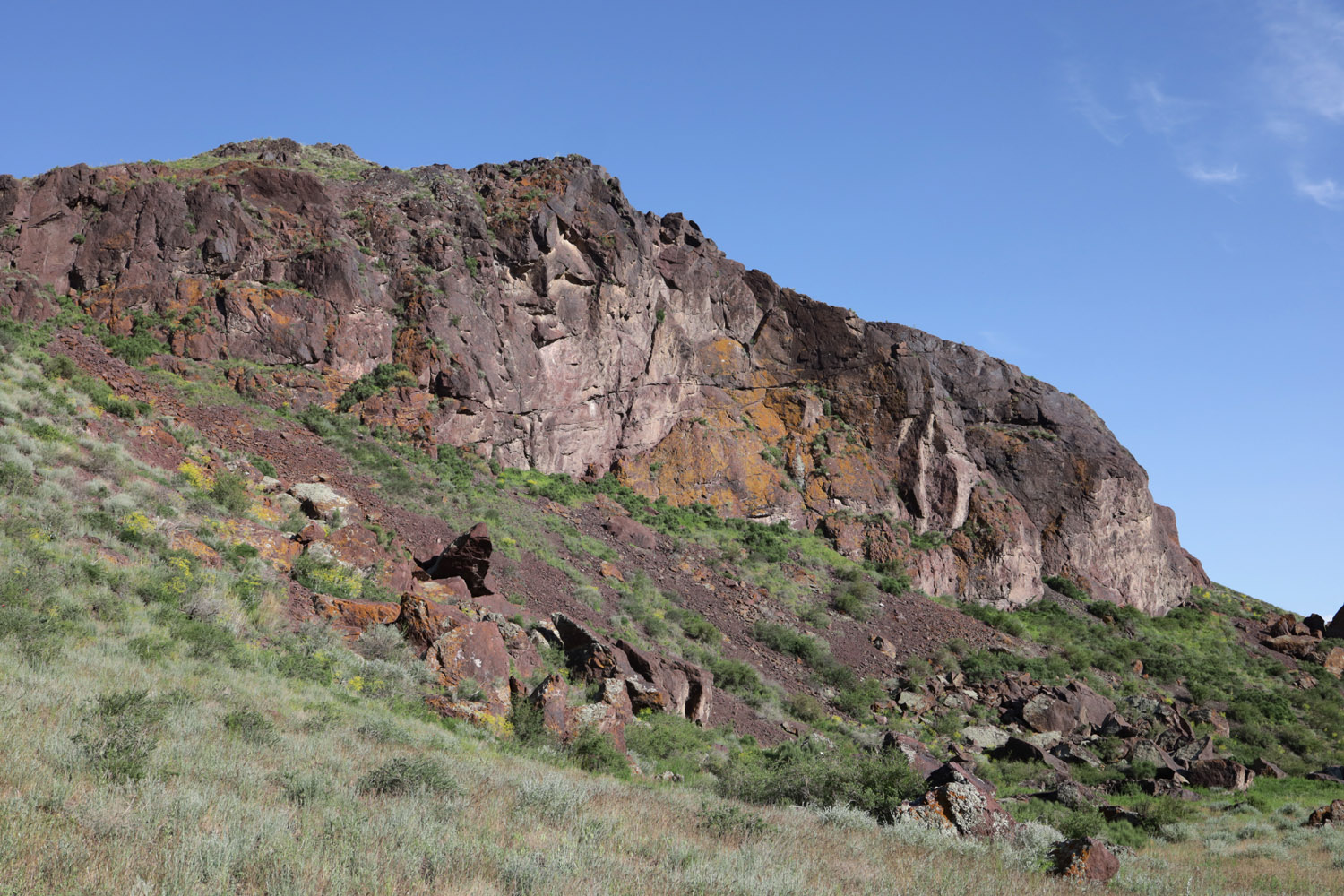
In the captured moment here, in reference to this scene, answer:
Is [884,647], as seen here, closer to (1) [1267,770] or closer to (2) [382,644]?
(1) [1267,770]

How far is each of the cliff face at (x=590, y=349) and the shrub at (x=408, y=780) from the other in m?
23.6

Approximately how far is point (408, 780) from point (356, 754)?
5.93ft

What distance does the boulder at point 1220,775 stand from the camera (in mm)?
21188

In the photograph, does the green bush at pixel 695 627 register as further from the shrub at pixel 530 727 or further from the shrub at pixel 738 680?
the shrub at pixel 530 727

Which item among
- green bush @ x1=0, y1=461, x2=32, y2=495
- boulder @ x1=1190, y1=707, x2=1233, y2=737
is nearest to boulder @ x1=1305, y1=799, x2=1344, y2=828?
boulder @ x1=1190, y1=707, x2=1233, y2=737

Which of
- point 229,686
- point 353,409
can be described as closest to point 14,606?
point 229,686

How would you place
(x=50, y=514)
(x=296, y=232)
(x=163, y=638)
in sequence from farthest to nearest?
(x=296, y=232), (x=50, y=514), (x=163, y=638)

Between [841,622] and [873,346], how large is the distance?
2178 centimetres

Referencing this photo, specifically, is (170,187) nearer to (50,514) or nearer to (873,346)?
(50,514)

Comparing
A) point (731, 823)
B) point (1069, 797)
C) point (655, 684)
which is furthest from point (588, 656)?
point (1069, 797)

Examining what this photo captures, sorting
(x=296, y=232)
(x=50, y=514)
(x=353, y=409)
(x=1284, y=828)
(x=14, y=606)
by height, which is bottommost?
(x=1284, y=828)

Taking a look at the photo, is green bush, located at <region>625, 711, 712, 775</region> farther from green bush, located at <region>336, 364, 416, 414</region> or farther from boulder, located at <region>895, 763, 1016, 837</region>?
green bush, located at <region>336, 364, 416, 414</region>

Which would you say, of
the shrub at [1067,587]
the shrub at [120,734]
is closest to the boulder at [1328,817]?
the shrub at [120,734]

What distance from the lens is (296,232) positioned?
33188 millimetres
